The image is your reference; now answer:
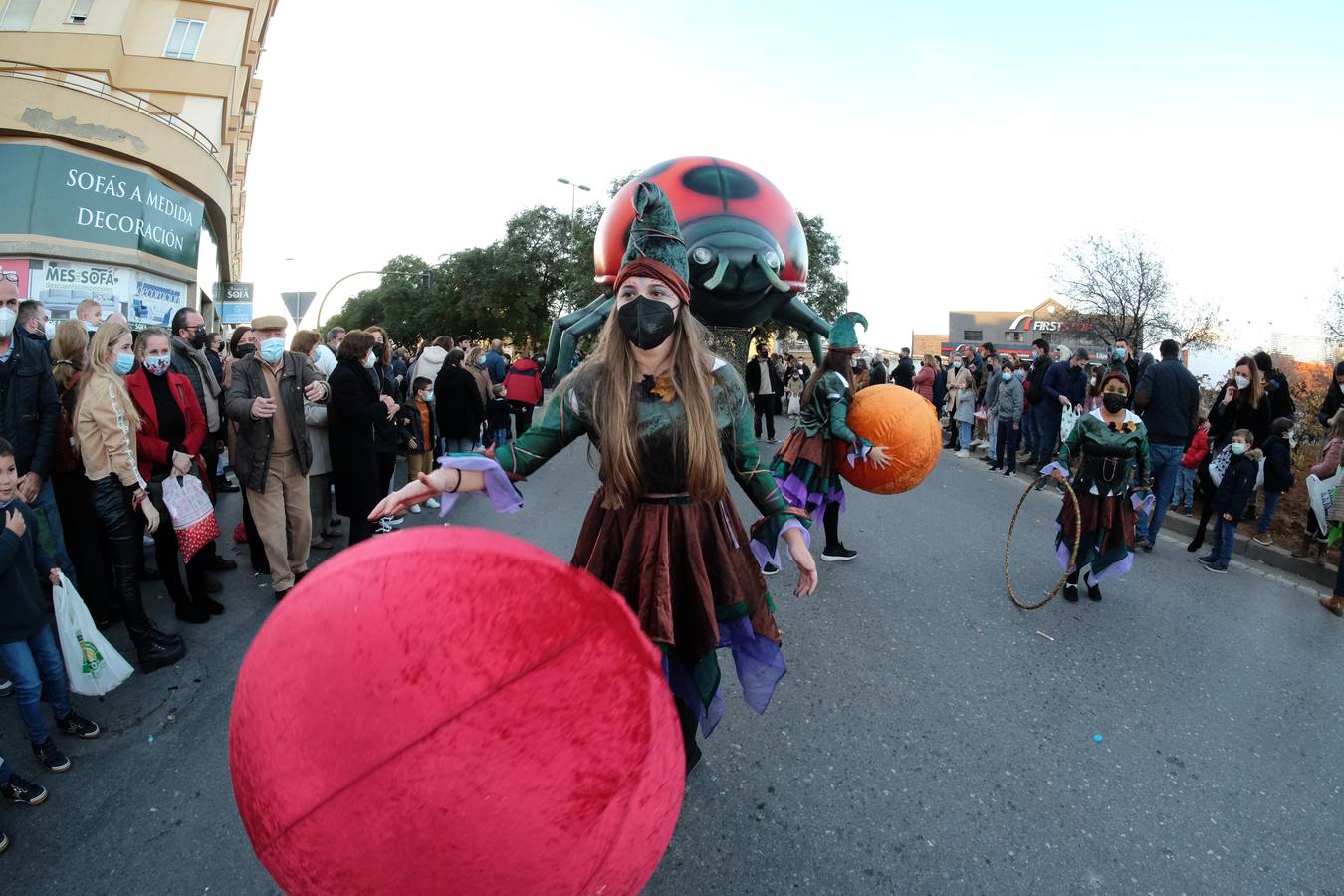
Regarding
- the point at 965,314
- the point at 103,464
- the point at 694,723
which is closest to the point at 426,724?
the point at 694,723

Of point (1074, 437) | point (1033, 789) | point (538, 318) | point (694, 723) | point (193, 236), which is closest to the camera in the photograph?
point (694, 723)

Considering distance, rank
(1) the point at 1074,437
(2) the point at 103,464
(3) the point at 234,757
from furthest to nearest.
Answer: (1) the point at 1074,437 < (2) the point at 103,464 < (3) the point at 234,757

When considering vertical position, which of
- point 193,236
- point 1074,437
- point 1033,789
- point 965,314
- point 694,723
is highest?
point 965,314

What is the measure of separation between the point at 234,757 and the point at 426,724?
0.42m

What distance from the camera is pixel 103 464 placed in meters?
3.82

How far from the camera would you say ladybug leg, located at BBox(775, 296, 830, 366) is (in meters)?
5.55

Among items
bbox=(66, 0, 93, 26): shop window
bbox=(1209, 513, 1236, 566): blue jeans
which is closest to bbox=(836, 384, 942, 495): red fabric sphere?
bbox=(1209, 513, 1236, 566): blue jeans

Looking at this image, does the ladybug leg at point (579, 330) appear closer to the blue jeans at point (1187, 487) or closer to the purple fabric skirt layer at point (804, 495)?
the purple fabric skirt layer at point (804, 495)

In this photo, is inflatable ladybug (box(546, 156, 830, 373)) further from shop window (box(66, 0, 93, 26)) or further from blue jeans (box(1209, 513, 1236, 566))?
shop window (box(66, 0, 93, 26))

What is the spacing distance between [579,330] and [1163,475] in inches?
244

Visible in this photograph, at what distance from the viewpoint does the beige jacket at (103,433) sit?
3801 mm

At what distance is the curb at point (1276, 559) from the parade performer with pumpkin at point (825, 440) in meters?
4.19

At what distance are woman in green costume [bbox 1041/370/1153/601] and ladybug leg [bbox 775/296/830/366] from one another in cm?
206

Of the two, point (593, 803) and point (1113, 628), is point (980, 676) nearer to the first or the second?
point (1113, 628)
